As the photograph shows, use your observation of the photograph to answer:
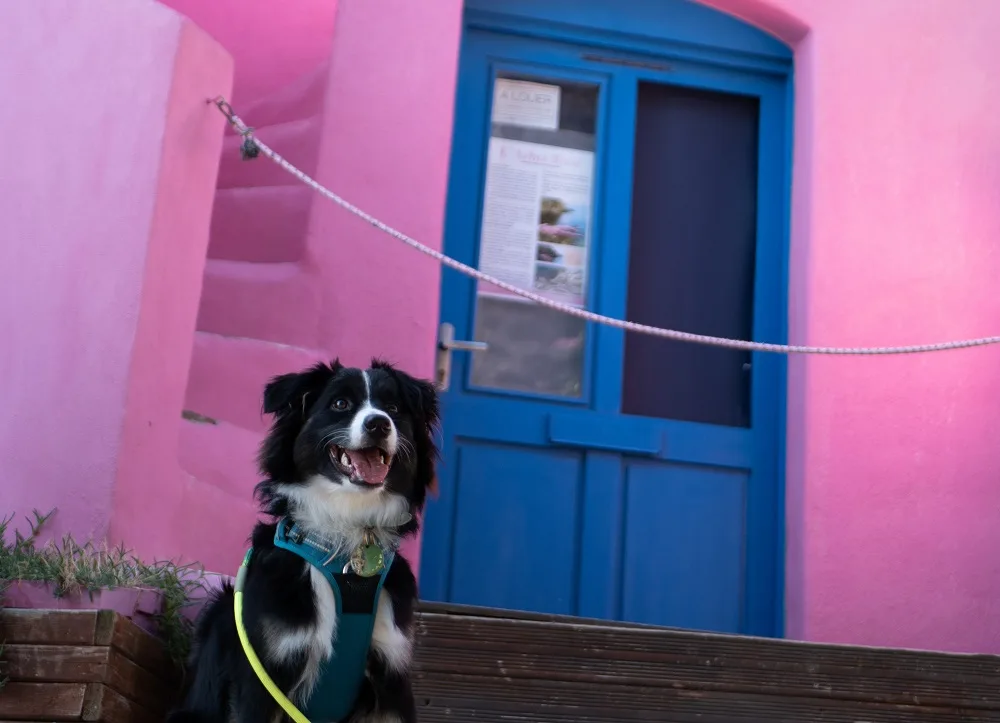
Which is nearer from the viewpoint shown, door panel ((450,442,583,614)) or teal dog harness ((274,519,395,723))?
teal dog harness ((274,519,395,723))

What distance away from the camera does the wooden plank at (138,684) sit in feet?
9.25

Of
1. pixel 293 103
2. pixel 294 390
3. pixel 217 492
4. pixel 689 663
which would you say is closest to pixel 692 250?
pixel 293 103

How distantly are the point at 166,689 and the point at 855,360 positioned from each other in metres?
2.84

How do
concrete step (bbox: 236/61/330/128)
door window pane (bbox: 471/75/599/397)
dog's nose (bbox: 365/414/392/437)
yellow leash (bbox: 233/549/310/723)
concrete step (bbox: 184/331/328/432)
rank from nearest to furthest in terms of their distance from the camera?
yellow leash (bbox: 233/549/310/723) → dog's nose (bbox: 365/414/392/437) → concrete step (bbox: 184/331/328/432) → concrete step (bbox: 236/61/330/128) → door window pane (bbox: 471/75/599/397)

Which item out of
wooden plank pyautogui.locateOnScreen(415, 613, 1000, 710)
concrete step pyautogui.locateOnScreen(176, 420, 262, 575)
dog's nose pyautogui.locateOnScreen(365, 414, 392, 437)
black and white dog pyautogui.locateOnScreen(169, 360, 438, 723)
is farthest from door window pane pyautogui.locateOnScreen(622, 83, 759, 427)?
dog's nose pyautogui.locateOnScreen(365, 414, 392, 437)

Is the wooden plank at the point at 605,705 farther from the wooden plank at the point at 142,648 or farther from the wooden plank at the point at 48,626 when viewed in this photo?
the wooden plank at the point at 48,626

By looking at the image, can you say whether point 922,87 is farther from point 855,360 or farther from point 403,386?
point 403,386

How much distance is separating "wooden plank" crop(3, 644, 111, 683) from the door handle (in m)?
2.15

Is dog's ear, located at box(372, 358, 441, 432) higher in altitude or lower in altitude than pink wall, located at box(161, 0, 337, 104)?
lower

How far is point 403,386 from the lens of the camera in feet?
10.1

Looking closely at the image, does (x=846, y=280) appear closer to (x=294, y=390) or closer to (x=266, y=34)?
(x=266, y=34)

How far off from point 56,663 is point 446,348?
7.43 ft

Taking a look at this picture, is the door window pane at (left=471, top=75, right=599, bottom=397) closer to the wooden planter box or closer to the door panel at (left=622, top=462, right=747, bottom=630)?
the door panel at (left=622, top=462, right=747, bottom=630)

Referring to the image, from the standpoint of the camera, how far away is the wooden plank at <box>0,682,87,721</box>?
9.08ft
